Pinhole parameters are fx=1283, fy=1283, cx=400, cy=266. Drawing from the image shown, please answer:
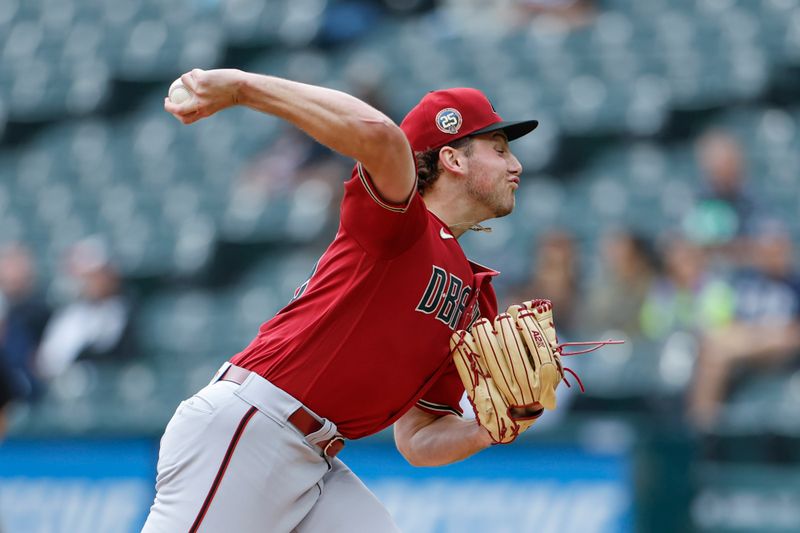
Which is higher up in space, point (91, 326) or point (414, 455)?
point (414, 455)

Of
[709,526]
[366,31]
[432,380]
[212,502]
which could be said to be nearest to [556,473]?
[709,526]

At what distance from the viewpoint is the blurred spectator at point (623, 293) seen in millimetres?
7594

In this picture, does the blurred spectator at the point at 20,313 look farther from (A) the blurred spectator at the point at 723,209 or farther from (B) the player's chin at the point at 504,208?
(B) the player's chin at the point at 504,208

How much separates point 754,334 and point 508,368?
3.97 m

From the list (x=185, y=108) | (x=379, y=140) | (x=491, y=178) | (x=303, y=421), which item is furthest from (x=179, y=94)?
(x=491, y=178)

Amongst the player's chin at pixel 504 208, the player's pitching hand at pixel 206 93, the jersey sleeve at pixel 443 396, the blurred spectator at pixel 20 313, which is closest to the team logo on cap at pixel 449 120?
the player's chin at pixel 504 208

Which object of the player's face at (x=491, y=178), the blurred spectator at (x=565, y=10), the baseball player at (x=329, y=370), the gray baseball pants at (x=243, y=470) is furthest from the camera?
the blurred spectator at (x=565, y=10)

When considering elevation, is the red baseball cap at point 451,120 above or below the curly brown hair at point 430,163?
above

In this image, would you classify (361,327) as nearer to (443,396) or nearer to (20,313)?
(443,396)

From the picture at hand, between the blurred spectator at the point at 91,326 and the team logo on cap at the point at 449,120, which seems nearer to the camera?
the team logo on cap at the point at 449,120

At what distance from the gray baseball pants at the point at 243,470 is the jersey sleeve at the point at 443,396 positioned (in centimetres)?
50

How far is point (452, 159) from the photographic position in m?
3.72

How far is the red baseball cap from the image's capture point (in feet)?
12.2

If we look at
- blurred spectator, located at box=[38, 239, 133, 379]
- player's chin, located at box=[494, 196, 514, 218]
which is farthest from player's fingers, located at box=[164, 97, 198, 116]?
blurred spectator, located at box=[38, 239, 133, 379]
